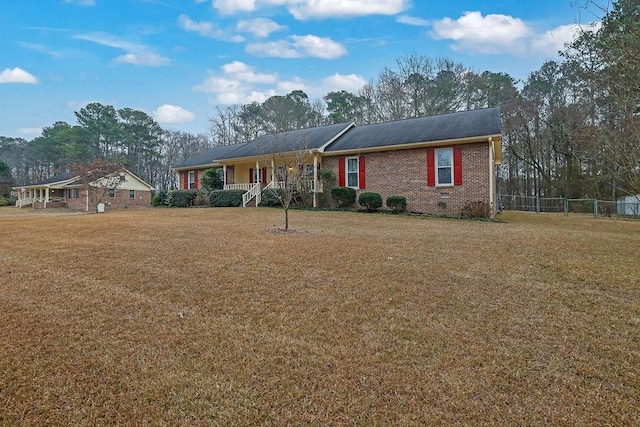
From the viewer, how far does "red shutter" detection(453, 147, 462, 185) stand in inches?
561

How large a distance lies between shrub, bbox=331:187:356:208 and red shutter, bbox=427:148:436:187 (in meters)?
3.66

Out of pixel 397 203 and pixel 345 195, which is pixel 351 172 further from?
pixel 397 203

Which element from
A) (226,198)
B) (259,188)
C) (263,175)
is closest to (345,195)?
(259,188)

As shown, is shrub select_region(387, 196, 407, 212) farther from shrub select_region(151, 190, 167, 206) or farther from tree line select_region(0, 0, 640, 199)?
shrub select_region(151, 190, 167, 206)

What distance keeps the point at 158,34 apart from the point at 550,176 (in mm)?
30498

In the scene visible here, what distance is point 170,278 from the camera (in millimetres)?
4863

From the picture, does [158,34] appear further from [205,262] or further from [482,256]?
[482,256]

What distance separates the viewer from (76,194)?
103 ft

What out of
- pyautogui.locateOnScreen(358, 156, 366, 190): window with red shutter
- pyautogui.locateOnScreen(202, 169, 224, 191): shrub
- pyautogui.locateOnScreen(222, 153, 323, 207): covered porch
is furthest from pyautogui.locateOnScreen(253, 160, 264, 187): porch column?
pyautogui.locateOnScreen(358, 156, 366, 190): window with red shutter

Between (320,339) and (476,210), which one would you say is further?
(476,210)

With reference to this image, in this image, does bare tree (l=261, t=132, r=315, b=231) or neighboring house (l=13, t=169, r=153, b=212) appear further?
neighboring house (l=13, t=169, r=153, b=212)

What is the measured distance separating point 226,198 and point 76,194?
2179 centimetres

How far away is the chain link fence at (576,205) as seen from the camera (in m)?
19.4

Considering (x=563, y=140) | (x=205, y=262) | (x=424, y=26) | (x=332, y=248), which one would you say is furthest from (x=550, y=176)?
(x=205, y=262)
